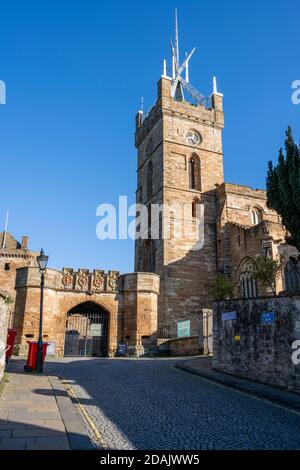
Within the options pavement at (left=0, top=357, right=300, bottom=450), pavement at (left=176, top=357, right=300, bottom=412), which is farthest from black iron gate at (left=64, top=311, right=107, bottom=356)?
pavement at (left=0, top=357, right=300, bottom=450)

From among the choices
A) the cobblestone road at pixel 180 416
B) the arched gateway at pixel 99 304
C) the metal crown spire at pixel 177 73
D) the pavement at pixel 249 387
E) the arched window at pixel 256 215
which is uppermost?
the metal crown spire at pixel 177 73

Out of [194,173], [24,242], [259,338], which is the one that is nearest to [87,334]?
[194,173]

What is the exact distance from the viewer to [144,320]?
78.6 feet

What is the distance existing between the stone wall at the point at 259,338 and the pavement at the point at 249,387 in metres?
0.33

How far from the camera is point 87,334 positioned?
27.0 m

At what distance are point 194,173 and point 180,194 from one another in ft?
11.3

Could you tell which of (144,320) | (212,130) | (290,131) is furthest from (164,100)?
(290,131)

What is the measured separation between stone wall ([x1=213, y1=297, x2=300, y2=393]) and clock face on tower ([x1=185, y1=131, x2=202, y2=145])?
24.4 metres

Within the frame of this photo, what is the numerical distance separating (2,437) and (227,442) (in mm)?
3105

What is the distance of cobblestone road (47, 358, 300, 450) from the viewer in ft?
19.2

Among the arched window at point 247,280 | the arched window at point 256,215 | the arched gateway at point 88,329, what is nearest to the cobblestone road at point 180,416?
the arched gateway at point 88,329

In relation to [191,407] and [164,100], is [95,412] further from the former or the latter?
[164,100]

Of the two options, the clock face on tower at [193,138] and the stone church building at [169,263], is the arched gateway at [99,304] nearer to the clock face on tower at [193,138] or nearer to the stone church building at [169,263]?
the stone church building at [169,263]

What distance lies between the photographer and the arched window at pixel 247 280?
28031mm
